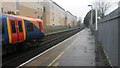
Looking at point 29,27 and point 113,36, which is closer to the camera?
point 113,36

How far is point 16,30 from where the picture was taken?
66.3 ft

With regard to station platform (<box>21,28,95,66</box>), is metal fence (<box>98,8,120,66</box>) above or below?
above

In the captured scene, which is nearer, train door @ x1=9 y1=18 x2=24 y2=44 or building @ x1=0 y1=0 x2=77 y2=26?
train door @ x1=9 y1=18 x2=24 y2=44

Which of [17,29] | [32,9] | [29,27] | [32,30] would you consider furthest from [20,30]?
[32,9]

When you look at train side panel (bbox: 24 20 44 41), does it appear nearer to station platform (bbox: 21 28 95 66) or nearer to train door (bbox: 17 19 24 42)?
train door (bbox: 17 19 24 42)

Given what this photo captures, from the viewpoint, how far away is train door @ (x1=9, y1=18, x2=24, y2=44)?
19367 mm

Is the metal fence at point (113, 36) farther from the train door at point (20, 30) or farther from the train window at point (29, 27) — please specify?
the train window at point (29, 27)

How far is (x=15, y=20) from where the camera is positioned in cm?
2027

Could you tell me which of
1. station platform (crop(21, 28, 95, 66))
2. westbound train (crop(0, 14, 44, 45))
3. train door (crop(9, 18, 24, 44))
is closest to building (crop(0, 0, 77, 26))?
westbound train (crop(0, 14, 44, 45))

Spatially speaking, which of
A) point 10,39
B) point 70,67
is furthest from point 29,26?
point 70,67

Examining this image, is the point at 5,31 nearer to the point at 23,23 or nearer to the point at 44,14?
the point at 23,23

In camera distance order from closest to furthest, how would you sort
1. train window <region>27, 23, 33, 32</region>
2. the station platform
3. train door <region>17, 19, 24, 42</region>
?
the station platform < train door <region>17, 19, 24, 42</region> < train window <region>27, 23, 33, 32</region>

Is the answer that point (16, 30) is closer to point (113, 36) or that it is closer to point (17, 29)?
point (17, 29)

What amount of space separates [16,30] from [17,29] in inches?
10.4
